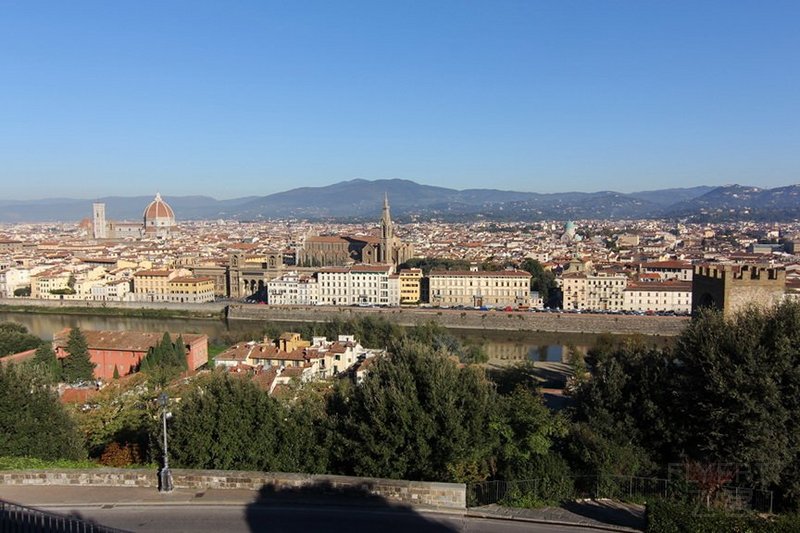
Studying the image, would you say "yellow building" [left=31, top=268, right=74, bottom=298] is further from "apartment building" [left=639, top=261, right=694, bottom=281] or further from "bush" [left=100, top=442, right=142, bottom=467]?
"bush" [left=100, top=442, right=142, bottom=467]

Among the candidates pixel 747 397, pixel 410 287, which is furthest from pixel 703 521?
pixel 410 287

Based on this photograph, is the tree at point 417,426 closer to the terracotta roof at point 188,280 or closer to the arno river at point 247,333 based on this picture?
the arno river at point 247,333

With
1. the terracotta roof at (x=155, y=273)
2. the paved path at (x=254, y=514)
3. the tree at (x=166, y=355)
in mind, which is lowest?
the tree at (x=166, y=355)

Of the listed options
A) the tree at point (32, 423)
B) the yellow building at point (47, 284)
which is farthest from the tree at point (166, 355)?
the yellow building at point (47, 284)

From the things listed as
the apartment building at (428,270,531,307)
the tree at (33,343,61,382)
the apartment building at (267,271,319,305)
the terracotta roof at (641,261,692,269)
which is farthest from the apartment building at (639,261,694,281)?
the tree at (33,343,61,382)

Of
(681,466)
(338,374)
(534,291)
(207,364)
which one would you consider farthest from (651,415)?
(534,291)

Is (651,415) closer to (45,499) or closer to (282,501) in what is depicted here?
(282,501)
